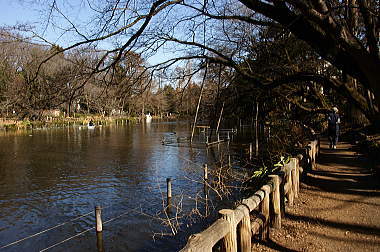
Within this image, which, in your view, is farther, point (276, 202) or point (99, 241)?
point (99, 241)

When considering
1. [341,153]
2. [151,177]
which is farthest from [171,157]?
[341,153]

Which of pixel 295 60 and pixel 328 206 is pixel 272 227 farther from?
pixel 295 60

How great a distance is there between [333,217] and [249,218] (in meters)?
2.40

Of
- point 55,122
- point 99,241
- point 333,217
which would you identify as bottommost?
point 99,241

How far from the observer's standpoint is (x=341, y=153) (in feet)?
40.5

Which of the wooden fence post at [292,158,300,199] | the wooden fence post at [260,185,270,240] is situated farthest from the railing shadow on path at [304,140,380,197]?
the wooden fence post at [260,185,270,240]

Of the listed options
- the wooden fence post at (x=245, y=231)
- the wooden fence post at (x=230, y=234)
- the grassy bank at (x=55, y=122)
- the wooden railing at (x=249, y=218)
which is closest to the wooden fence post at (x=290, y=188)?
the wooden railing at (x=249, y=218)

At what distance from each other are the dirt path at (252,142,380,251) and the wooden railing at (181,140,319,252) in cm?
29

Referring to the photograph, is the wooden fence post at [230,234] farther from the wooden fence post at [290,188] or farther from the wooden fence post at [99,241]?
the wooden fence post at [99,241]

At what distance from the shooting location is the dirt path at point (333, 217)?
458 centimetres

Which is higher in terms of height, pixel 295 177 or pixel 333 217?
pixel 295 177

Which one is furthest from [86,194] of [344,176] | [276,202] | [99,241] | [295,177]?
[344,176]

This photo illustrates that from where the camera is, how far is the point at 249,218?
4.12m

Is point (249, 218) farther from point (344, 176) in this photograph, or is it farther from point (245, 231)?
point (344, 176)
